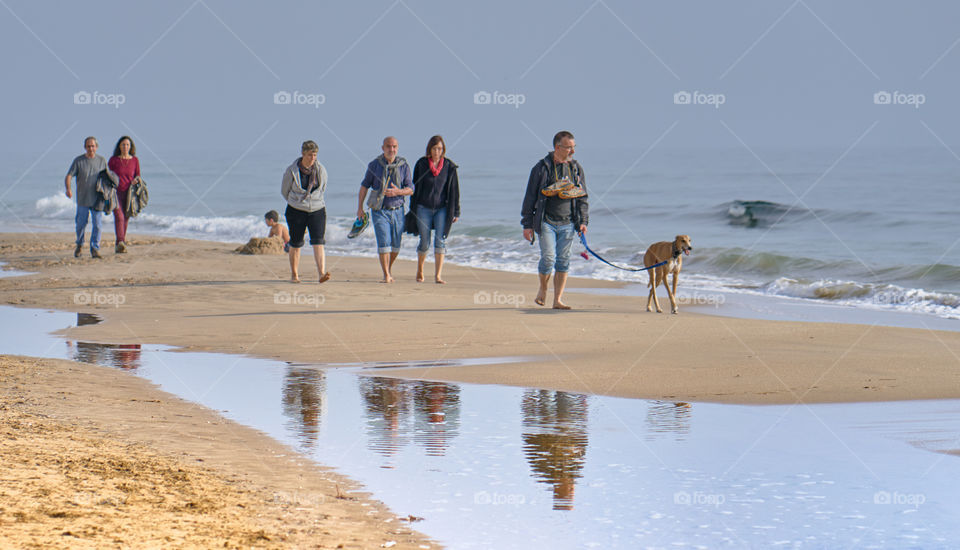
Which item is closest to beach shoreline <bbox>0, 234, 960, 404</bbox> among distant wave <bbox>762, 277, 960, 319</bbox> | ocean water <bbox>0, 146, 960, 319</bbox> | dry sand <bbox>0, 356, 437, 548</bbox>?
dry sand <bbox>0, 356, 437, 548</bbox>

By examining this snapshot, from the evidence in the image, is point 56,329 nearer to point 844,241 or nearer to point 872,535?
point 872,535

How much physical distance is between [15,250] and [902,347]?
1547 cm

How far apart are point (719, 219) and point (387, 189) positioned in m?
20.8

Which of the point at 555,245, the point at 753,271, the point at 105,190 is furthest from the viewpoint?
the point at 753,271

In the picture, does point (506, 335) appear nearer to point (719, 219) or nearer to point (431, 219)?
point (431, 219)

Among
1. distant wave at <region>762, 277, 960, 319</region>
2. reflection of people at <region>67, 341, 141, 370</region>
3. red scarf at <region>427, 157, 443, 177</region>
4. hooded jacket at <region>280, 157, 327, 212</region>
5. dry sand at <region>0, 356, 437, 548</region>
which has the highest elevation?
red scarf at <region>427, 157, 443, 177</region>

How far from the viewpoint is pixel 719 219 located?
106ft

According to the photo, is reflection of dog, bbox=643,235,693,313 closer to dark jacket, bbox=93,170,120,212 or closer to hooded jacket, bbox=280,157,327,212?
hooded jacket, bbox=280,157,327,212

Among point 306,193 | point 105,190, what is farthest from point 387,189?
point 105,190

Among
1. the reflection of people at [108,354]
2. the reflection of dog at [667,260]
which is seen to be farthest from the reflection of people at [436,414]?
the reflection of dog at [667,260]

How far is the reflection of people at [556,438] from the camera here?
194 inches

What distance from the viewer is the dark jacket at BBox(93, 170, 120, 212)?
15094 millimetres

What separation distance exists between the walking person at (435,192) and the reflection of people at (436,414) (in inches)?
239

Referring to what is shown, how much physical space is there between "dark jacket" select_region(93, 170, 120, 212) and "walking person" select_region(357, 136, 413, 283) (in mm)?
4099
